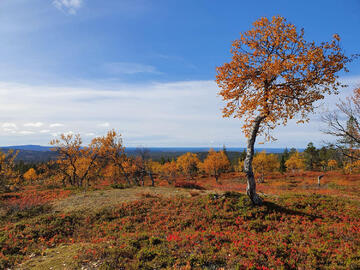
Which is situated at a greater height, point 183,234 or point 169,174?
point 183,234

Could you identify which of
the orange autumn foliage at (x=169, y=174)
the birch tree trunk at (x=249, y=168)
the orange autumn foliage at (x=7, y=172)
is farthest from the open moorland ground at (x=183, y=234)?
the orange autumn foliage at (x=169, y=174)

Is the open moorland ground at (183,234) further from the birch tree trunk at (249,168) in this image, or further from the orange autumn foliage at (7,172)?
the orange autumn foliage at (7,172)

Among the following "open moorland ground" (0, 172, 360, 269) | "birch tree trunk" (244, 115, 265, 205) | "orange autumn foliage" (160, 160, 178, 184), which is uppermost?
"birch tree trunk" (244, 115, 265, 205)

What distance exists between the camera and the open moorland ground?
26.1 feet

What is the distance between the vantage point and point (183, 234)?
11.6 m

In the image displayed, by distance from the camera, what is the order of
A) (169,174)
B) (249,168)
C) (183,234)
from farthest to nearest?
(169,174), (249,168), (183,234)

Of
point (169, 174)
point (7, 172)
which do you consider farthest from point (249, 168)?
point (169, 174)

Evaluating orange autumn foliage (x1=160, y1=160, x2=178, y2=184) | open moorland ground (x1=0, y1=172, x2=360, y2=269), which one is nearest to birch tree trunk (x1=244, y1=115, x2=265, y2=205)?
open moorland ground (x1=0, y1=172, x2=360, y2=269)

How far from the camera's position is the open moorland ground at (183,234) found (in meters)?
7.97

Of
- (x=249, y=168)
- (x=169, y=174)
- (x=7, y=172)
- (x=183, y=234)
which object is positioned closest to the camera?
(x=183, y=234)

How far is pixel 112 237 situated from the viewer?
1226 centimetres

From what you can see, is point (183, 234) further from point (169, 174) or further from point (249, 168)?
point (169, 174)

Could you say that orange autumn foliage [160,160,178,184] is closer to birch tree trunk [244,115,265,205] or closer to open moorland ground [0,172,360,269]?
open moorland ground [0,172,360,269]

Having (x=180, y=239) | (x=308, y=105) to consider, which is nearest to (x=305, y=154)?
(x=308, y=105)
